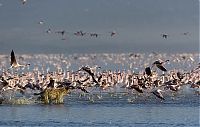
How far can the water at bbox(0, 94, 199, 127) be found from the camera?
36.7 metres

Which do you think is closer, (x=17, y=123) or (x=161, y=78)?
(x=17, y=123)

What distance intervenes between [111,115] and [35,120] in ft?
13.4

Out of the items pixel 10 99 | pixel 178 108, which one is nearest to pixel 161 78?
pixel 178 108

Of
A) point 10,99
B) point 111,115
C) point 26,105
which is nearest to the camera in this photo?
point 111,115

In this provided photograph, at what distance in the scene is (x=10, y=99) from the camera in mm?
Answer: 51344

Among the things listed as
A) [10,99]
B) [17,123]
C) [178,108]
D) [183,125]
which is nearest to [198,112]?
[178,108]

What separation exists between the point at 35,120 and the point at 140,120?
4.44m

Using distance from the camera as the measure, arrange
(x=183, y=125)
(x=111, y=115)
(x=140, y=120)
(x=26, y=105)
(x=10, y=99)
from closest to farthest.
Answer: (x=183, y=125), (x=140, y=120), (x=111, y=115), (x=26, y=105), (x=10, y=99)

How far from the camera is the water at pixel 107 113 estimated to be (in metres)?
36.7

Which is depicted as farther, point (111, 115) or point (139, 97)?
point (139, 97)

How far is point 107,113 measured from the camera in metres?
41.8

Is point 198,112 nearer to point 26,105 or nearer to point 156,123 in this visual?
point 156,123

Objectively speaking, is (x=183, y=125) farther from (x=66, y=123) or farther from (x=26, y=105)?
(x=26, y=105)

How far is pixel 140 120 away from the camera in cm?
3778
